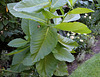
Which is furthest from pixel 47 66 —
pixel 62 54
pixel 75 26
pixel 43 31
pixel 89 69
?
pixel 89 69

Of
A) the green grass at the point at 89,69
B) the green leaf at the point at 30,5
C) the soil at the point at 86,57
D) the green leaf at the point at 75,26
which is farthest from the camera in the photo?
the soil at the point at 86,57

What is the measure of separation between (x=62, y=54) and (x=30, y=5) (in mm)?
550

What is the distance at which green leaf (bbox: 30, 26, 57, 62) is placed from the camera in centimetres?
90

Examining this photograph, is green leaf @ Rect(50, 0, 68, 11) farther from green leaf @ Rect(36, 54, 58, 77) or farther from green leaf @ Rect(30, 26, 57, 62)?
green leaf @ Rect(36, 54, 58, 77)

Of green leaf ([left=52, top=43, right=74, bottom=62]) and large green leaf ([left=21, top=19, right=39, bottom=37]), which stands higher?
large green leaf ([left=21, top=19, right=39, bottom=37])

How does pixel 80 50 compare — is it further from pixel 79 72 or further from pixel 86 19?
pixel 86 19

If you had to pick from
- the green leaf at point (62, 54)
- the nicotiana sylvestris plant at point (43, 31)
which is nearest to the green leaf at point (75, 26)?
the nicotiana sylvestris plant at point (43, 31)

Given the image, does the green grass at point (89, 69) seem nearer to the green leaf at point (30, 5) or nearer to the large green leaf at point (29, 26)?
the large green leaf at point (29, 26)

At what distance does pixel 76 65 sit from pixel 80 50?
0.55 metres

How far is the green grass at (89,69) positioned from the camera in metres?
2.55

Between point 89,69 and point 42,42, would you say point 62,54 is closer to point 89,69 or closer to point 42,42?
point 42,42

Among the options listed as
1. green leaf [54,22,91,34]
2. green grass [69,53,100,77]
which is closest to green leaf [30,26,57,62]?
green leaf [54,22,91,34]

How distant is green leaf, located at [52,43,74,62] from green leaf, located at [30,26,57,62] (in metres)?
0.15

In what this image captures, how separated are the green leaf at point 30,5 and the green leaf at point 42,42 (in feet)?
0.77
